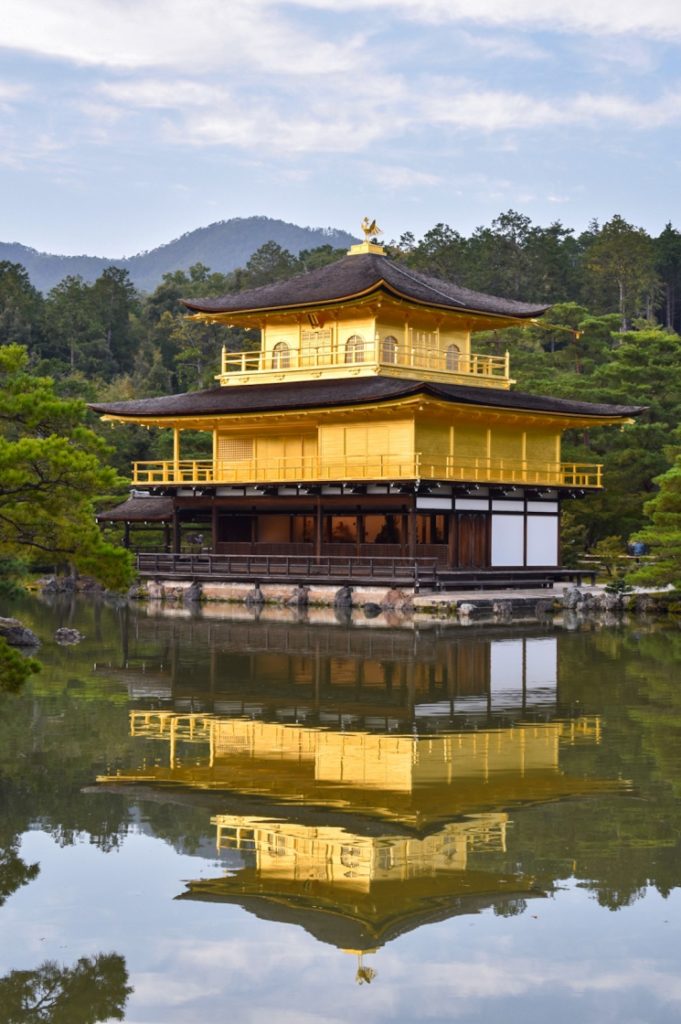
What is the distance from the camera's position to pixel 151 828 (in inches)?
528

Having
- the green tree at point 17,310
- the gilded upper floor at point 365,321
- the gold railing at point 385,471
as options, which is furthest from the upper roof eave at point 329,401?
the green tree at point 17,310

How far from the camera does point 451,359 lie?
50.5 m

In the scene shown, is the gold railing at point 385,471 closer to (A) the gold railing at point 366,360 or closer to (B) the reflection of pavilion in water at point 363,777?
(A) the gold railing at point 366,360

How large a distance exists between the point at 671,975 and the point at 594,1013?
2.95ft

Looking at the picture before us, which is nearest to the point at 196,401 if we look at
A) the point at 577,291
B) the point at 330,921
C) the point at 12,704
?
the point at 12,704

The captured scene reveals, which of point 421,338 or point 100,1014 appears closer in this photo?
point 100,1014

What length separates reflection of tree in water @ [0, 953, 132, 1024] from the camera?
9069mm

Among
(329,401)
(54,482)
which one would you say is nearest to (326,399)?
(329,401)

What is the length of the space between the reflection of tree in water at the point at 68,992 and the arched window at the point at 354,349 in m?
39.0

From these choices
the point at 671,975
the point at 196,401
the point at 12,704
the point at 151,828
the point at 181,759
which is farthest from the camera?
the point at 196,401

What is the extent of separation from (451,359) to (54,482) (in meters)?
35.9

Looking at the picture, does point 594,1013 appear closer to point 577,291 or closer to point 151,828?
point 151,828

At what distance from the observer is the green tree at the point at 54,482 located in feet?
50.1

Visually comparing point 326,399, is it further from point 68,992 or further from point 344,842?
point 68,992
